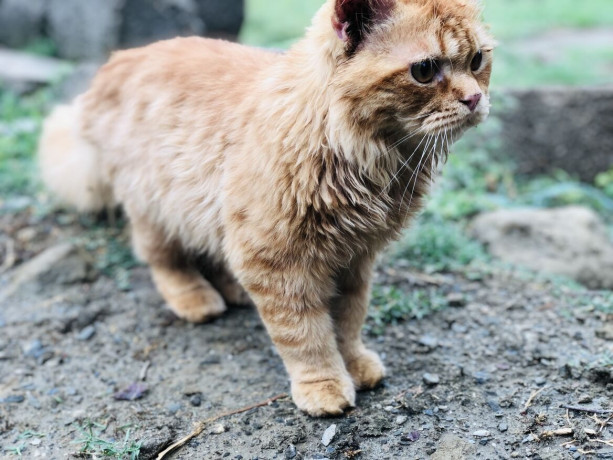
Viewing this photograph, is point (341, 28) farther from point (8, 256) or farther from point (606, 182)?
point (606, 182)

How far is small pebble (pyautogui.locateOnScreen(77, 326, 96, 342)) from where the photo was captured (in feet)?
10.4

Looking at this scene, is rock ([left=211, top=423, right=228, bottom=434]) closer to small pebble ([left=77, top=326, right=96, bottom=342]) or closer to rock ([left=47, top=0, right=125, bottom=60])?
small pebble ([left=77, top=326, right=96, bottom=342])

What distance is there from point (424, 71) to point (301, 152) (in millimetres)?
546

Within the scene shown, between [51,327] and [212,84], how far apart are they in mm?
1534

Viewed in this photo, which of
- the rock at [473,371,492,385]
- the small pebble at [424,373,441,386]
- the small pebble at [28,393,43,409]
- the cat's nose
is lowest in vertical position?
the small pebble at [28,393,43,409]

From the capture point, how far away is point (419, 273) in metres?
3.67

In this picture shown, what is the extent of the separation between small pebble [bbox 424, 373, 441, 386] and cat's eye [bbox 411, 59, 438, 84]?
1331 millimetres

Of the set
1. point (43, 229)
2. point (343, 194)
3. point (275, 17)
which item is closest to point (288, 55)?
point (343, 194)

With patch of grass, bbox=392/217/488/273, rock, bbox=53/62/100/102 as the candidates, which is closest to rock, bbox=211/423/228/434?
patch of grass, bbox=392/217/488/273

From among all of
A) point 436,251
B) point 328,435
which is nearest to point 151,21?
point 436,251

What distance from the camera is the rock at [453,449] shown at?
2260 millimetres

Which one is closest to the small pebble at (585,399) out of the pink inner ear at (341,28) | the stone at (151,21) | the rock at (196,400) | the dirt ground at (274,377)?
the dirt ground at (274,377)

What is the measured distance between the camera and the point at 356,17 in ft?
6.83

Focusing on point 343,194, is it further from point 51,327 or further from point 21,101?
point 21,101
